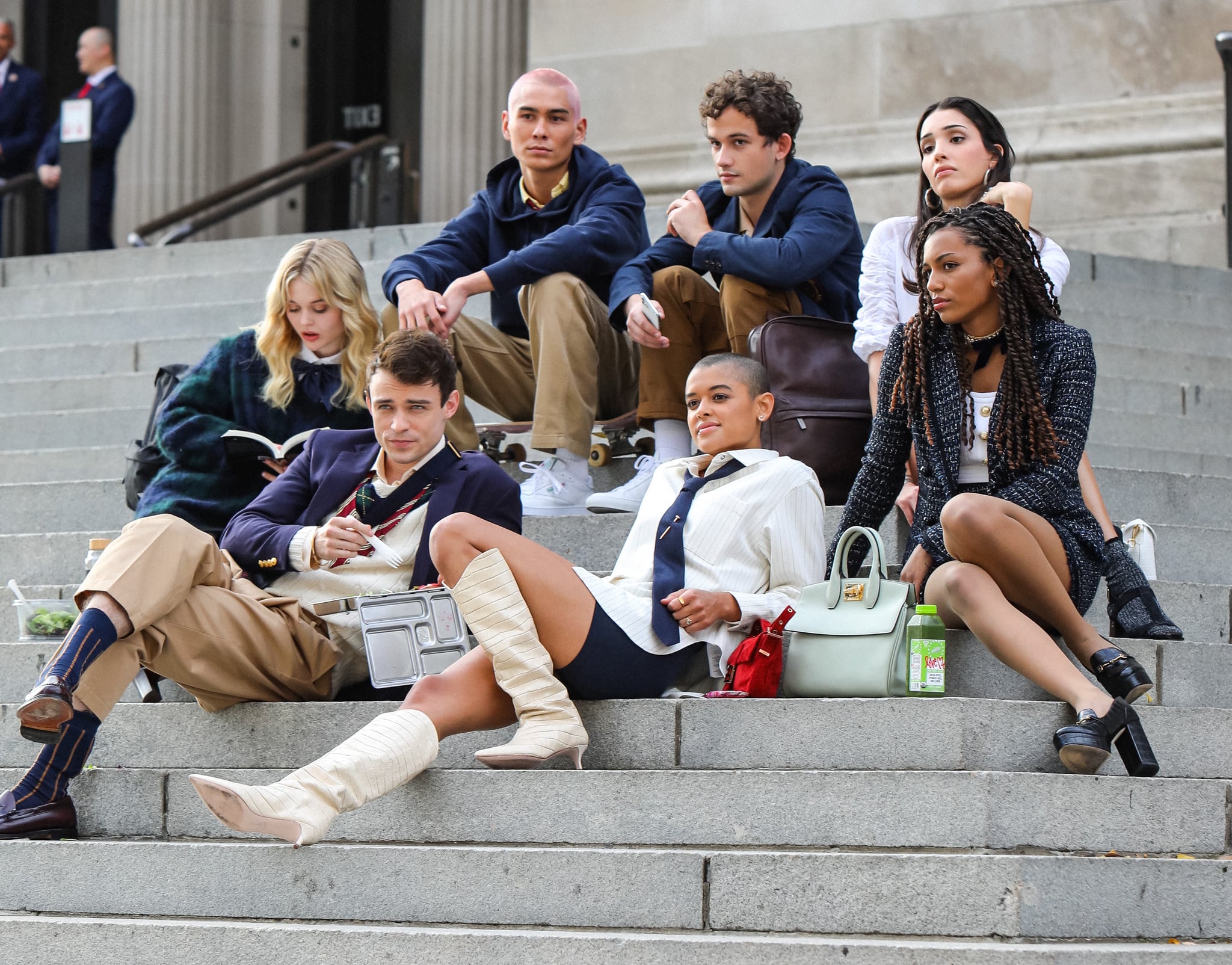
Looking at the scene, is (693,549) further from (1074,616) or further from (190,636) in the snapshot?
(190,636)

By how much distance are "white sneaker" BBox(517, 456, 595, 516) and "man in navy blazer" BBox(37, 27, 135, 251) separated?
642 cm

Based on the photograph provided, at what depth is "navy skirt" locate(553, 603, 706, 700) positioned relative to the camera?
457 centimetres

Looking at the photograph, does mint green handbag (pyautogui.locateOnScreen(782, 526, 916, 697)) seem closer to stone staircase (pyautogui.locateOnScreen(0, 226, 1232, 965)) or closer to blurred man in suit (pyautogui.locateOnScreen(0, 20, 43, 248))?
stone staircase (pyautogui.locateOnScreen(0, 226, 1232, 965))

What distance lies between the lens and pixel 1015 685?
472 cm

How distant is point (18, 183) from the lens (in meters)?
11.9

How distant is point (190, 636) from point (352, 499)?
0.72 meters

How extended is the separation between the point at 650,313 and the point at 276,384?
1245 millimetres

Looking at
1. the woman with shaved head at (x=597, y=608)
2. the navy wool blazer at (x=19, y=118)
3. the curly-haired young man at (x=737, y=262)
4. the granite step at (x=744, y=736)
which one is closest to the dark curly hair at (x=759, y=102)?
the curly-haired young man at (x=737, y=262)

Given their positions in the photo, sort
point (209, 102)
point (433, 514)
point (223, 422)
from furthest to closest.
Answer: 1. point (209, 102)
2. point (223, 422)
3. point (433, 514)

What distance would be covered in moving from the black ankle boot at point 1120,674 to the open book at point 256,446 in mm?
2540

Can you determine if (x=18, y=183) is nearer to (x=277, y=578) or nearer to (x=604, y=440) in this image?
(x=604, y=440)

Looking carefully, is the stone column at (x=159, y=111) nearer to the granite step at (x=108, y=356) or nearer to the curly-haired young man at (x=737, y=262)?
the granite step at (x=108, y=356)

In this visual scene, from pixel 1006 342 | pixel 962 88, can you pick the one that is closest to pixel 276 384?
pixel 1006 342

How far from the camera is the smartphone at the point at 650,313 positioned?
591cm
